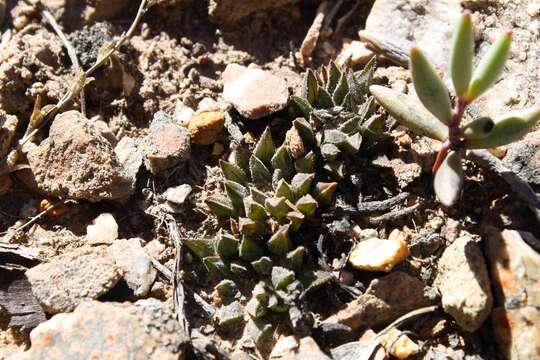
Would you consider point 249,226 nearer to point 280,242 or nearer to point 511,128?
point 280,242

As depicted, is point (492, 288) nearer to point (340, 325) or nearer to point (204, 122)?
point (340, 325)

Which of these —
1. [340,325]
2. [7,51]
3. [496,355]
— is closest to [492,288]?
[496,355]

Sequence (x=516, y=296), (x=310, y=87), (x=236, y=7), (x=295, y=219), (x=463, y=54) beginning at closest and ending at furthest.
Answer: (x=463, y=54) → (x=516, y=296) → (x=295, y=219) → (x=310, y=87) → (x=236, y=7)

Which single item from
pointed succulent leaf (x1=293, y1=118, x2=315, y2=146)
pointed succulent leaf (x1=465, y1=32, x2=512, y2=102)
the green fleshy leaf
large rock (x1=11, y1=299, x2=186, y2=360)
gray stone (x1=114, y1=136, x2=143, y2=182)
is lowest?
large rock (x1=11, y1=299, x2=186, y2=360)

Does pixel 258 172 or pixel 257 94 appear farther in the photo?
pixel 257 94

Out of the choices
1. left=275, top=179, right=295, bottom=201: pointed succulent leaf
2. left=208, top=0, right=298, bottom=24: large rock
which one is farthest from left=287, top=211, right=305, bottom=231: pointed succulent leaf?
left=208, top=0, right=298, bottom=24: large rock

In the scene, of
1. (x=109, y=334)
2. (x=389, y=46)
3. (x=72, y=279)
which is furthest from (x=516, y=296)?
(x=72, y=279)

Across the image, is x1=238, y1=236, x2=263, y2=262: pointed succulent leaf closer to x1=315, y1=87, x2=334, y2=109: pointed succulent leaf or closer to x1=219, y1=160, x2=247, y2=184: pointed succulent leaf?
x1=219, y1=160, x2=247, y2=184: pointed succulent leaf
